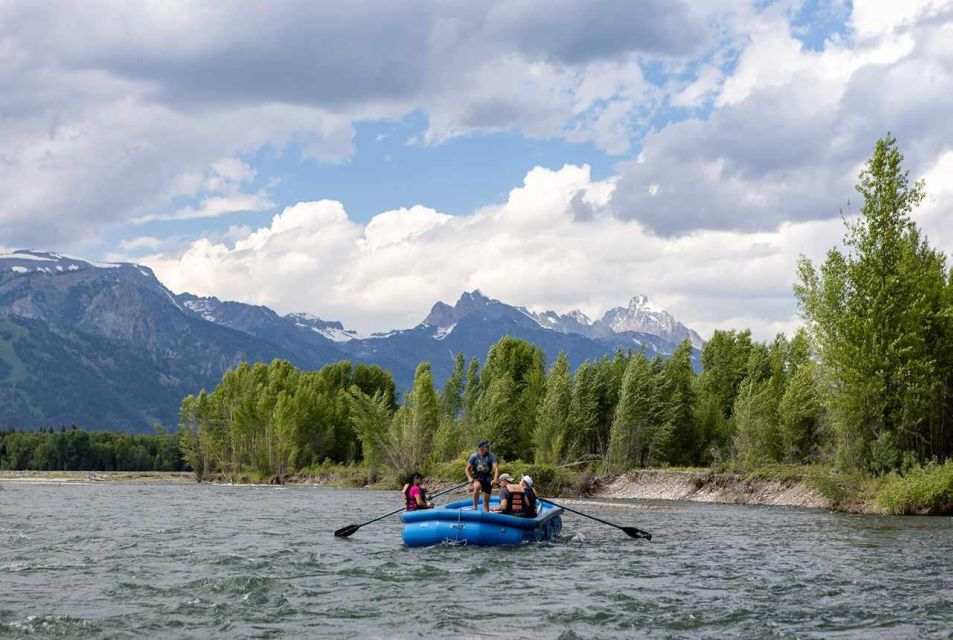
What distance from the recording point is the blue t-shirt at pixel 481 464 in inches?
1332

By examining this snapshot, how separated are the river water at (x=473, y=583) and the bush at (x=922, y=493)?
705 centimetres

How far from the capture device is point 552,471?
74750 mm

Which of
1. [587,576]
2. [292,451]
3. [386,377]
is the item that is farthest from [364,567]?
[386,377]

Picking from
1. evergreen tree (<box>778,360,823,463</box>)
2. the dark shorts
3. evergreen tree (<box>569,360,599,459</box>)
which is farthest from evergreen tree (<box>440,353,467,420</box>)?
the dark shorts

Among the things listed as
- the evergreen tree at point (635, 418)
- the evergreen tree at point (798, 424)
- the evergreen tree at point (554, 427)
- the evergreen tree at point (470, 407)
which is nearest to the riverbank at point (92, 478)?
the evergreen tree at point (470, 407)

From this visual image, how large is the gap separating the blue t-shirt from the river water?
3028 millimetres

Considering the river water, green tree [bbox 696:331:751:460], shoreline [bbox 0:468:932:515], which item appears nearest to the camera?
the river water

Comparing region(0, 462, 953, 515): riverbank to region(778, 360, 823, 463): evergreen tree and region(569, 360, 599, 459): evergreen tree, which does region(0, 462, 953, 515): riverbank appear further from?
region(569, 360, 599, 459): evergreen tree

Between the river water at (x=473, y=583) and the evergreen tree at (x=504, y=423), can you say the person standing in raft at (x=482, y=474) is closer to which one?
the river water at (x=473, y=583)

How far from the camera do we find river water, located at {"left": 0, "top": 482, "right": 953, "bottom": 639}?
750 inches

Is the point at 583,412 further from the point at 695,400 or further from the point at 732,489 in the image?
the point at 732,489

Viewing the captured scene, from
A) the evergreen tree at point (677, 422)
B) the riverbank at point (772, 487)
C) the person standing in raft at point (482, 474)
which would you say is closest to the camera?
Answer: the person standing in raft at point (482, 474)

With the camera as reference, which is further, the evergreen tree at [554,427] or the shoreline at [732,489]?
the evergreen tree at [554,427]

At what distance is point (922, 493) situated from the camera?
4803 centimetres
